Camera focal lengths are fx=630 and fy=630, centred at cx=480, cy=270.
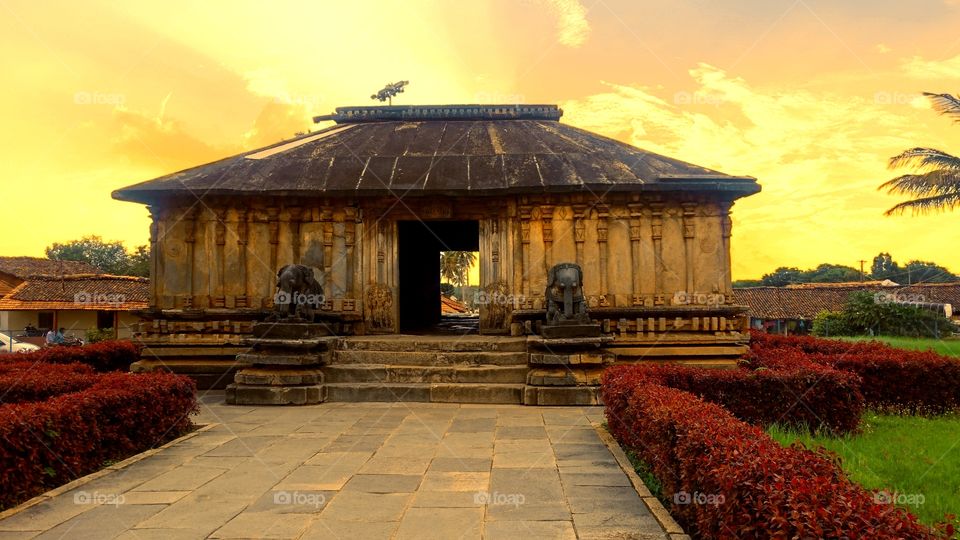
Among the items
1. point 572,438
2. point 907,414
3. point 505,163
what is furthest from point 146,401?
point 907,414

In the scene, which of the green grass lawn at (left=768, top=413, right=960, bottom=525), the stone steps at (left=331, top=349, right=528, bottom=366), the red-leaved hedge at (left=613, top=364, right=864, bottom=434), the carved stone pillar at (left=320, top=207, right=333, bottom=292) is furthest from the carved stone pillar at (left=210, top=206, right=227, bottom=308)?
the green grass lawn at (left=768, top=413, right=960, bottom=525)

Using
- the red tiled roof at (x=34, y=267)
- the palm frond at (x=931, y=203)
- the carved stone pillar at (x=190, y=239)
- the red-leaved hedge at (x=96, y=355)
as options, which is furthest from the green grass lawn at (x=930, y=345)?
the red tiled roof at (x=34, y=267)

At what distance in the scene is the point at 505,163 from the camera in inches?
558

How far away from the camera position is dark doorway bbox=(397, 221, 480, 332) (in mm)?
19531

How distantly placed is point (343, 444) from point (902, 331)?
1444 inches

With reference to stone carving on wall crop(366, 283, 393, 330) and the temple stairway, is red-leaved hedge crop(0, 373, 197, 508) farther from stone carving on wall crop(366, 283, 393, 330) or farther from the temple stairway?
stone carving on wall crop(366, 283, 393, 330)

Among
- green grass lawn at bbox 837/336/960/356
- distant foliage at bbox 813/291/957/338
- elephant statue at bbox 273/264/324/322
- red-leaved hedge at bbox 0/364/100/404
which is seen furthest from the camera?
distant foliage at bbox 813/291/957/338

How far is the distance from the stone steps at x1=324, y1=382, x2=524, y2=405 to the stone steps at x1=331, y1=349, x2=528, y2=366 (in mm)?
729

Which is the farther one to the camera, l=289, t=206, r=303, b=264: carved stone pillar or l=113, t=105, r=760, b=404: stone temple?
l=289, t=206, r=303, b=264: carved stone pillar

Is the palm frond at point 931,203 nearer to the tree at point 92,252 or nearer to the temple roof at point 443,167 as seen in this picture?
the temple roof at point 443,167

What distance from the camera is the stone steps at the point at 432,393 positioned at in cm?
1101

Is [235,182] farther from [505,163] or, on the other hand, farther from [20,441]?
[20,441]

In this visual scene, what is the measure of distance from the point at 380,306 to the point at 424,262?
8345 millimetres

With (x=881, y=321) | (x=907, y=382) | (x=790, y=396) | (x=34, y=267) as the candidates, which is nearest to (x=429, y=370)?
(x=790, y=396)
